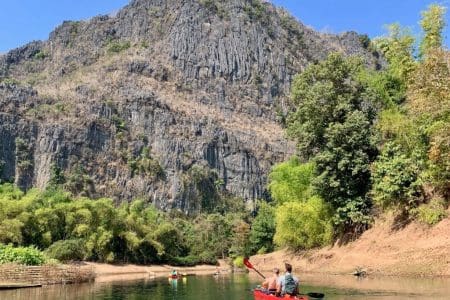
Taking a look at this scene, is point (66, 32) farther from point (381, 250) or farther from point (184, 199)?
point (381, 250)

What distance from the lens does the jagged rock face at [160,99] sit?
4434 inches

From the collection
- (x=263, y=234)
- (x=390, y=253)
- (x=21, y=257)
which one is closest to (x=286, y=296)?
(x=390, y=253)

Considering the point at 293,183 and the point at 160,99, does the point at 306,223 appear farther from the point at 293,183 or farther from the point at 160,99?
the point at 160,99

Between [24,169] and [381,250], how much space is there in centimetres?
8653

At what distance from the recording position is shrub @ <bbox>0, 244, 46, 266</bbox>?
35156 millimetres

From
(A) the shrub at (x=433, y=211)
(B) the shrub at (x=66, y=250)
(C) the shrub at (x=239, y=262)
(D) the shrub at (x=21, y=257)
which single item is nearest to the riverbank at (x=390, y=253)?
(A) the shrub at (x=433, y=211)

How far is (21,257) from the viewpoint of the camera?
35781mm

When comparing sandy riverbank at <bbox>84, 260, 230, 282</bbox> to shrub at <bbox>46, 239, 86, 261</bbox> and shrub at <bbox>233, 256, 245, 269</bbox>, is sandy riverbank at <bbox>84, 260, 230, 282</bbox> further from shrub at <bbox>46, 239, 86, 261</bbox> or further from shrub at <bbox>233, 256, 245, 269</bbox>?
shrub at <bbox>233, 256, 245, 269</bbox>

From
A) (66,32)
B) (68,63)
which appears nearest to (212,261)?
(68,63)

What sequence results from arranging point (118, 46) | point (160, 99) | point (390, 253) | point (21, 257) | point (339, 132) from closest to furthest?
1. point (21, 257)
2. point (390, 253)
3. point (339, 132)
4. point (160, 99)
5. point (118, 46)

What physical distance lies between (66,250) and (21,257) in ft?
62.5

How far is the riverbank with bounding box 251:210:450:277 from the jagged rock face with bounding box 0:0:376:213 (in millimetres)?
70372

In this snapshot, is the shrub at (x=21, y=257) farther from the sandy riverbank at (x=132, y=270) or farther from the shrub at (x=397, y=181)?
the shrub at (x=397, y=181)

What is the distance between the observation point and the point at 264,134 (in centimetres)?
14238
